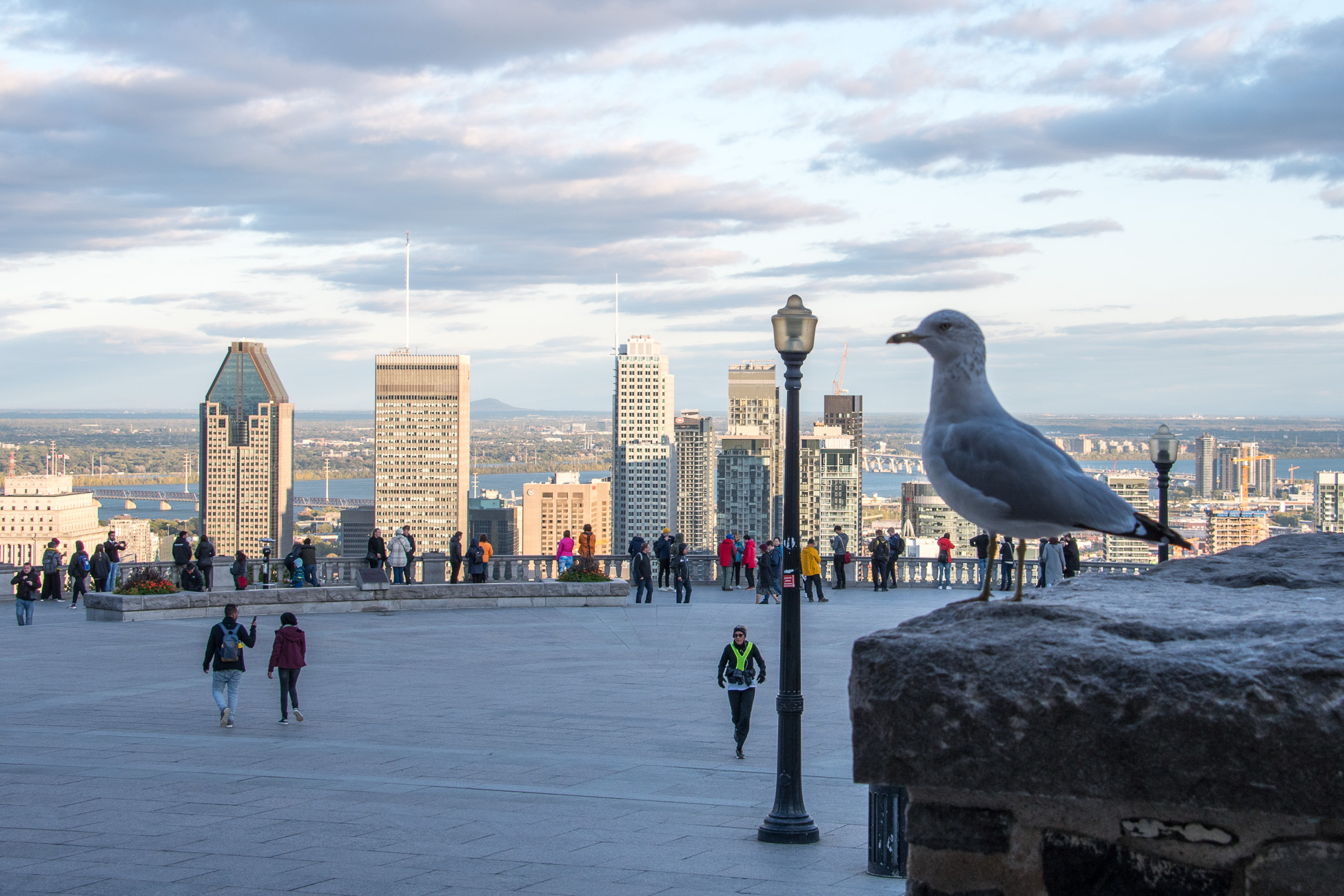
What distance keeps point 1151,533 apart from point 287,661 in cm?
1142

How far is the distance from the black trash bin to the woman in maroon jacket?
7.69 m

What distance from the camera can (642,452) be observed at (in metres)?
132

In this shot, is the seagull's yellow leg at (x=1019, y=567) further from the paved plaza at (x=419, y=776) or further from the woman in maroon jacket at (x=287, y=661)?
the woman in maroon jacket at (x=287, y=661)

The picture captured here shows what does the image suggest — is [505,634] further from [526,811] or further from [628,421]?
[628,421]

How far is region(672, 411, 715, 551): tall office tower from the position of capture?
118m

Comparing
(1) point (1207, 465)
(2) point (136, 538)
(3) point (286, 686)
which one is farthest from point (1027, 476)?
(2) point (136, 538)

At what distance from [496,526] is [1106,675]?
8869cm

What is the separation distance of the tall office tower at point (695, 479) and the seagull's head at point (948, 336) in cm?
10910

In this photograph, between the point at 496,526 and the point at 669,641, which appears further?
the point at 496,526

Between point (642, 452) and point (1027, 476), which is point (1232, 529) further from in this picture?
point (642, 452)

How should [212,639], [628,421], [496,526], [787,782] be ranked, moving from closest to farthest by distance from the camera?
[787,782] → [212,639] → [496,526] → [628,421]

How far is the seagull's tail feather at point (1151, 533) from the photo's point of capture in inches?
132

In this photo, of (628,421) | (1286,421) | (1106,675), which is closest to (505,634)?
(1106,675)

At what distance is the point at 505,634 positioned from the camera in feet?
72.3
